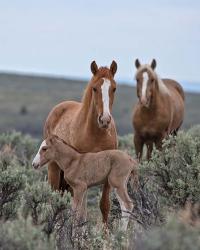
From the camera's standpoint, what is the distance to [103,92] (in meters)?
9.01

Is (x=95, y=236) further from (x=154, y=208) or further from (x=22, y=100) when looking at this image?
(x=22, y=100)

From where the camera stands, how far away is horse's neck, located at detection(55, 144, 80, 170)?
9.40 meters

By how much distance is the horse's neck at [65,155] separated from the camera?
9398 millimetres

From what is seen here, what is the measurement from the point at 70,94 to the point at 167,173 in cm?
5054

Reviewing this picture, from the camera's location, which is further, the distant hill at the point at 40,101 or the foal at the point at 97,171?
the distant hill at the point at 40,101

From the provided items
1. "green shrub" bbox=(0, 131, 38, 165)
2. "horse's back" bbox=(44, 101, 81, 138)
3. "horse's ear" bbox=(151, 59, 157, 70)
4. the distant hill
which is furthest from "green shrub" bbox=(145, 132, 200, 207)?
the distant hill

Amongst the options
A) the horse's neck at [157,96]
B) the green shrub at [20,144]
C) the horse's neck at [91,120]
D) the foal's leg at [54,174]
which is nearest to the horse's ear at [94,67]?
the horse's neck at [91,120]

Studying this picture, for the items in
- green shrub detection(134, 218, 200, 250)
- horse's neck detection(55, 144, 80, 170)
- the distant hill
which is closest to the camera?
green shrub detection(134, 218, 200, 250)

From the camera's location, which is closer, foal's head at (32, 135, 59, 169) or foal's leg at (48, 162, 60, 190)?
foal's head at (32, 135, 59, 169)

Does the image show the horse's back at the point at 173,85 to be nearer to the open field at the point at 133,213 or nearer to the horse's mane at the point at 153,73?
the horse's mane at the point at 153,73

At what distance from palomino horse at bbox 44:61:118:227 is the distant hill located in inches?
1260

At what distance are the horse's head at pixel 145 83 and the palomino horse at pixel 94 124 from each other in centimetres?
209

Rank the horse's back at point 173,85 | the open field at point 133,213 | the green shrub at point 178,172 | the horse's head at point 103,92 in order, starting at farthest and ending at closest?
the horse's back at point 173,85 < the horse's head at point 103,92 < the green shrub at point 178,172 < the open field at point 133,213

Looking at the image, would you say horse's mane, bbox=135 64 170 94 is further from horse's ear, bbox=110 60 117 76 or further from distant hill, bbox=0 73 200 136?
distant hill, bbox=0 73 200 136
